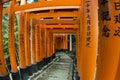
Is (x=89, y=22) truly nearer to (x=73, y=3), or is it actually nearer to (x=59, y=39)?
(x=73, y=3)

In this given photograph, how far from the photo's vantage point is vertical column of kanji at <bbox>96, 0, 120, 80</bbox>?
2.65m

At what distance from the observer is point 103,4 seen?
2.71 metres

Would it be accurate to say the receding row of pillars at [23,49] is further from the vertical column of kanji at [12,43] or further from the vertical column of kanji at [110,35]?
the vertical column of kanji at [110,35]

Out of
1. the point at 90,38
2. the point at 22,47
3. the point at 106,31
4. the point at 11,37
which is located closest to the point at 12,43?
the point at 11,37

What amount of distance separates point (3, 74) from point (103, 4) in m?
4.83

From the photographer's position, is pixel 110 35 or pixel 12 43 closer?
pixel 110 35

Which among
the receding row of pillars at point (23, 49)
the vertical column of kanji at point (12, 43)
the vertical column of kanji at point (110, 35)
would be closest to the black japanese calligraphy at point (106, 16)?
the vertical column of kanji at point (110, 35)

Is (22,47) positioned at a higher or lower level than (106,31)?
lower

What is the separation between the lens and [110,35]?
2.69 meters

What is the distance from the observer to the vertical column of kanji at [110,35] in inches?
104

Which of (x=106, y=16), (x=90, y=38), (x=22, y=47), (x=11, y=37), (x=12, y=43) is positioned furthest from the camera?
(x=22, y=47)

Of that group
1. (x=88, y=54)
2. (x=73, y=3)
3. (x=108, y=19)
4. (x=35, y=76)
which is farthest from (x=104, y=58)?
(x=35, y=76)

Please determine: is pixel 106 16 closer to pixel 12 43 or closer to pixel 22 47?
pixel 12 43

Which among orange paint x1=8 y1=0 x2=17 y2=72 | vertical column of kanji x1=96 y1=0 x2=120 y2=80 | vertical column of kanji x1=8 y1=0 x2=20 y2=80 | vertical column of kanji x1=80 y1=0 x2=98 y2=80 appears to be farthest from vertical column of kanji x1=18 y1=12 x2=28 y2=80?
vertical column of kanji x1=96 y1=0 x2=120 y2=80
